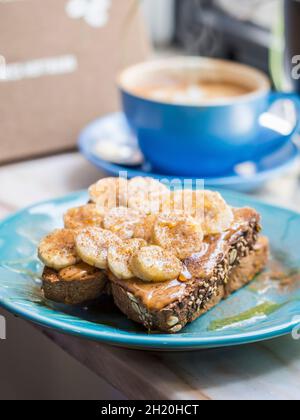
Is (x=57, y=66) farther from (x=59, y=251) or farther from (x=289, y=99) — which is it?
(x=59, y=251)

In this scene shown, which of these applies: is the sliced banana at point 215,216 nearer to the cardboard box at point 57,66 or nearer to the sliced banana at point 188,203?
the sliced banana at point 188,203

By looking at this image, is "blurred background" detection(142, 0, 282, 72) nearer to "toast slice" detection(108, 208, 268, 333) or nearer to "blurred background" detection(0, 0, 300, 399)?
"blurred background" detection(0, 0, 300, 399)

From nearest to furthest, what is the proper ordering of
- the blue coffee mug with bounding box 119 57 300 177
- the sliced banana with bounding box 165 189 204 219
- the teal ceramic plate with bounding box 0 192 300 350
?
the teal ceramic plate with bounding box 0 192 300 350, the sliced banana with bounding box 165 189 204 219, the blue coffee mug with bounding box 119 57 300 177

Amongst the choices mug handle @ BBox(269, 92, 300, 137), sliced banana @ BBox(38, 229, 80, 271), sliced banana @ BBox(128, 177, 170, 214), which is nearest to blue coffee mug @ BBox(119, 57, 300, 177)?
mug handle @ BBox(269, 92, 300, 137)
